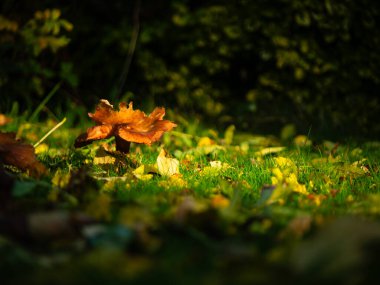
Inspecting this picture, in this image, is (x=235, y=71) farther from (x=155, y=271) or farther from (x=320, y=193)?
(x=155, y=271)

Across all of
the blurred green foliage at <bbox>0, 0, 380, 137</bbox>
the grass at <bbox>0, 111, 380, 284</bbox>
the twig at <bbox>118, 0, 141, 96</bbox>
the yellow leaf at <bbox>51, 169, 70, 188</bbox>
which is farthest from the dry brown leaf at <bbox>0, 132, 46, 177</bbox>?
the twig at <bbox>118, 0, 141, 96</bbox>

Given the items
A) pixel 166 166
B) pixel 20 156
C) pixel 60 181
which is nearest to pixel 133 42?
pixel 166 166

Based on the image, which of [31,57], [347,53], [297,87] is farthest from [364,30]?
[31,57]

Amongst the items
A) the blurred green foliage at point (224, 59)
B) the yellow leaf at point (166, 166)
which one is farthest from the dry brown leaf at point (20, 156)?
the blurred green foliage at point (224, 59)

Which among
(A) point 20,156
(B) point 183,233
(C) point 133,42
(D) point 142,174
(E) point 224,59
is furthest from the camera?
(E) point 224,59

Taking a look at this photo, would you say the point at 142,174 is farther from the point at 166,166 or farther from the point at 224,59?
the point at 224,59

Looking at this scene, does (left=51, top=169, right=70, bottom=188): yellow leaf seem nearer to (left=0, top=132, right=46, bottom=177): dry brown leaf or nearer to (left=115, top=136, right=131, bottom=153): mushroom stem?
(left=0, top=132, right=46, bottom=177): dry brown leaf
